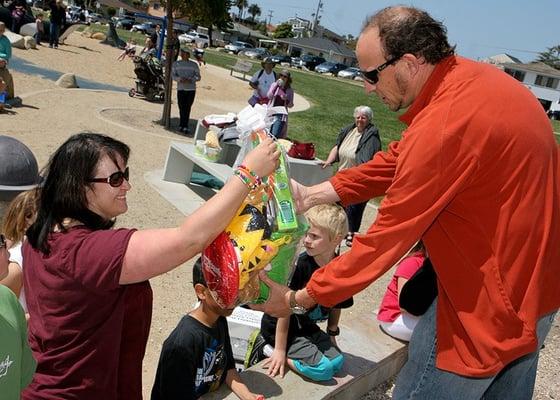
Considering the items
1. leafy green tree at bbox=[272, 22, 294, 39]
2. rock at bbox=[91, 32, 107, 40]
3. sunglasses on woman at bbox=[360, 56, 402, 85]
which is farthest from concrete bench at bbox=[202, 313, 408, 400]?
leafy green tree at bbox=[272, 22, 294, 39]

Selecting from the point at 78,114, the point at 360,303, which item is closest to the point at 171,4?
the point at 78,114

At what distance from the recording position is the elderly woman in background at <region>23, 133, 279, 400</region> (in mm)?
1646

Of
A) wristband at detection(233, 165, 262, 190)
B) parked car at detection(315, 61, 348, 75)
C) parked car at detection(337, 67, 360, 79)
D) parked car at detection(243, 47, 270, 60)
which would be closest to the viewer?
wristband at detection(233, 165, 262, 190)

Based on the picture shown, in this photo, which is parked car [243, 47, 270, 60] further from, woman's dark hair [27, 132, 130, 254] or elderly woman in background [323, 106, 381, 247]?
woman's dark hair [27, 132, 130, 254]

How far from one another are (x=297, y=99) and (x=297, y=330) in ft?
69.2

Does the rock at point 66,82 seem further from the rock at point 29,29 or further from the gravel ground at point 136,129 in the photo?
the rock at point 29,29

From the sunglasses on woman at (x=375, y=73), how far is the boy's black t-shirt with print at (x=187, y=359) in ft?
4.41

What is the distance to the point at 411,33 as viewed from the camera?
2.07m

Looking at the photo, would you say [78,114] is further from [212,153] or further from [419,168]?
[419,168]

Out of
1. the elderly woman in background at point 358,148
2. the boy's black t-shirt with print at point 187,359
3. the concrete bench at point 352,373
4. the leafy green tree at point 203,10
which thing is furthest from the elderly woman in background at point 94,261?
the leafy green tree at point 203,10

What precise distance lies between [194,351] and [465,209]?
1352mm

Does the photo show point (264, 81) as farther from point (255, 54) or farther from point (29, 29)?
point (255, 54)

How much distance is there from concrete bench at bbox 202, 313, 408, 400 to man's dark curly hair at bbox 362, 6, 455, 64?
1932 mm

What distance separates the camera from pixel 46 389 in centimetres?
186
